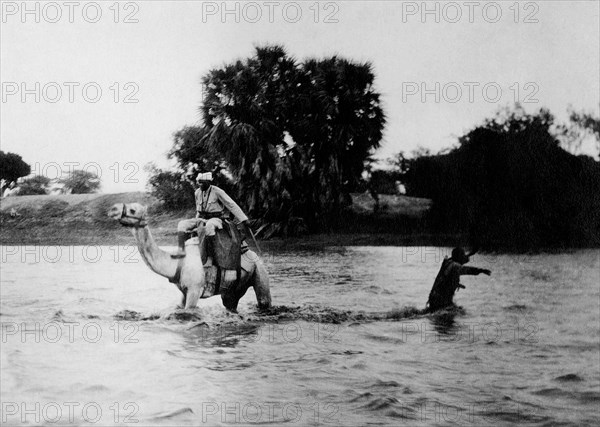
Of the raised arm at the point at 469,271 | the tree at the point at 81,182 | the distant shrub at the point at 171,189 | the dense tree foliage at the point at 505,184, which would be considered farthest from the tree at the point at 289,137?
the raised arm at the point at 469,271

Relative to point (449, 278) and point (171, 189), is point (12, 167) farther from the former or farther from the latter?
point (449, 278)

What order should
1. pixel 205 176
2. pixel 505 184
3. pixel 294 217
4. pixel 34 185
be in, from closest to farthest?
pixel 205 176, pixel 294 217, pixel 34 185, pixel 505 184

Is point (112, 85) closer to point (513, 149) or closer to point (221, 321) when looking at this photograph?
point (221, 321)

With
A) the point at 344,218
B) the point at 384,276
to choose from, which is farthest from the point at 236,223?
the point at 384,276

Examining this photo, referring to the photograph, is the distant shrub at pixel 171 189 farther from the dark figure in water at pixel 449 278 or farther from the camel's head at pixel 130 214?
the dark figure in water at pixel 449 278

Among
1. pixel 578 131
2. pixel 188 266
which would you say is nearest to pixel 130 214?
pixel 188 266

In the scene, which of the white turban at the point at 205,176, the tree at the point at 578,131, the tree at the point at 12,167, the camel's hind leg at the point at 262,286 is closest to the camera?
the white turban at the point at 205,176
